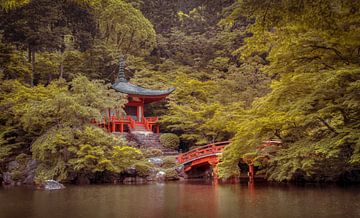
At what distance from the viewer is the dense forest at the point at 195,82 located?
8.64 metres

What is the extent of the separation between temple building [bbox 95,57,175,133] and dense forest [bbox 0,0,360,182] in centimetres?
128

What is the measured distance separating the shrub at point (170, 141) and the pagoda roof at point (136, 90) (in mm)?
3161

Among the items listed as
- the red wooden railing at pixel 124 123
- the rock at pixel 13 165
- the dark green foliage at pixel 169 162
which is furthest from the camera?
the red wooden railing at pixel 124 123

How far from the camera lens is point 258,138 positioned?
38.4 feet

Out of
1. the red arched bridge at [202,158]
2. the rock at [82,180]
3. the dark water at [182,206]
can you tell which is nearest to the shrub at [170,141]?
the red arched bridge at [202,158]

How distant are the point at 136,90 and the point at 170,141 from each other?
4.90m

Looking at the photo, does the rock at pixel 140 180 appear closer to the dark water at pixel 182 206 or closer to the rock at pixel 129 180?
the rock at pixel 129 180

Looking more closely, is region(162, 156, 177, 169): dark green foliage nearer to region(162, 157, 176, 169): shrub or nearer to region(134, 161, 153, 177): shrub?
region(162, 157, 176, 169): shrub

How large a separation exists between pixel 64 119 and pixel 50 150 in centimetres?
152

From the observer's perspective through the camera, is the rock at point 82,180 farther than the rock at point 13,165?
No

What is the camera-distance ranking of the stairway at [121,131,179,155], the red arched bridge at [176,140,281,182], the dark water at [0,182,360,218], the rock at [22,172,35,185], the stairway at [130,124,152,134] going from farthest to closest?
the stairway at [130,124,152,134]
the stairway at [121,131,179,155]
the red arched bridge at [176,140,281,182]
the rock at [22,172,35,185]
the dark water at [0,182,360,218]

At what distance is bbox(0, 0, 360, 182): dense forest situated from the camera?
8.64 meters

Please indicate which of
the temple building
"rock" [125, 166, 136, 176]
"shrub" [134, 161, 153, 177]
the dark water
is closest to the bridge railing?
"shrub" [134, 161, 153, 177]

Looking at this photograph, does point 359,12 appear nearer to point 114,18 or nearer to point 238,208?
point 238,208
